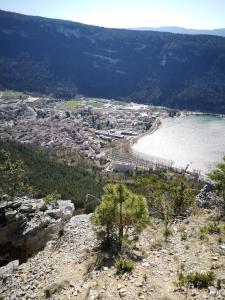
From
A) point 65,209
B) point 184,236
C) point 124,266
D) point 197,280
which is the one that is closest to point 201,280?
point 197,280

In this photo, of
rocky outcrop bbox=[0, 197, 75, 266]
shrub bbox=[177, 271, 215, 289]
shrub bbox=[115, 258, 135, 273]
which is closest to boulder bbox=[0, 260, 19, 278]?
rocky outcrop bbox=[0, 197, 75, 266]

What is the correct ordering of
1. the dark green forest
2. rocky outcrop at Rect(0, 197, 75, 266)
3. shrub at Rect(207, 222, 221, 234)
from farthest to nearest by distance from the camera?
1. the dark green forest
2. rocky outcrop at Rect(0, 197, 75, 266)
3. shrub at Rect(207, 222, 221, 234)

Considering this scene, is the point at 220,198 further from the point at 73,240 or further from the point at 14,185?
A: the point at 14,185

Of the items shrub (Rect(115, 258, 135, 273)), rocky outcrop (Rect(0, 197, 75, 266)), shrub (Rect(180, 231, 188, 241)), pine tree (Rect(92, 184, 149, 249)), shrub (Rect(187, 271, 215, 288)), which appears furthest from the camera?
rocky outcrop (Rect(0, 197, 75, 266))

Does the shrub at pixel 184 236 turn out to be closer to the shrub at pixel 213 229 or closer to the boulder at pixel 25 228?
the shrub at pixel 213 229

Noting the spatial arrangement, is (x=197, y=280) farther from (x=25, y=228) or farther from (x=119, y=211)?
(x=25, y=228)

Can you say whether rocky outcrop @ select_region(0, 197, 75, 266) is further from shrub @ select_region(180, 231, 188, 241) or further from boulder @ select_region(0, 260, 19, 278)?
shrub @ select_region(180, 231, 188, 241)
